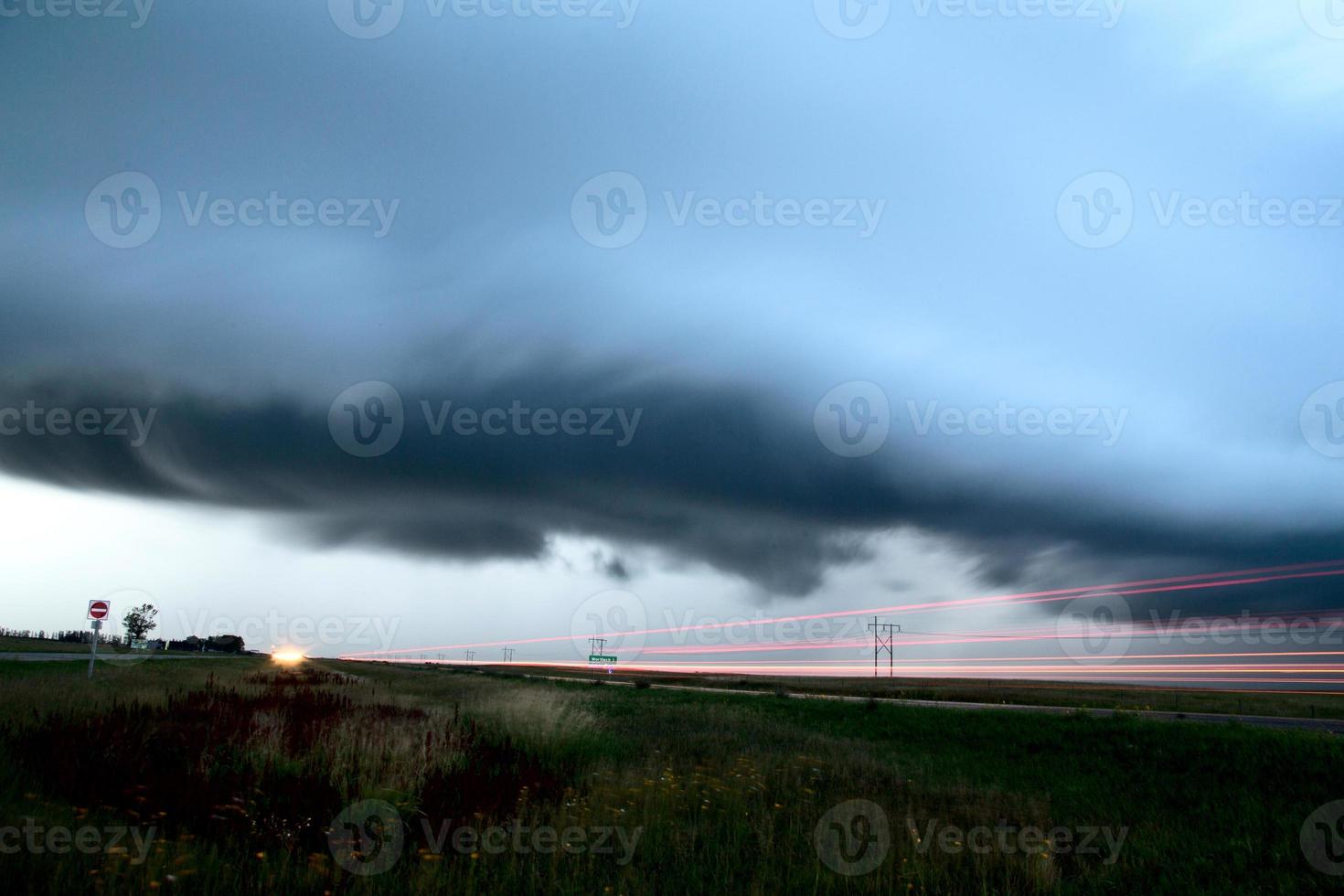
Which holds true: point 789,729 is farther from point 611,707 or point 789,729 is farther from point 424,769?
point 424,769

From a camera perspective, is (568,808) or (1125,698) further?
(1125,698)

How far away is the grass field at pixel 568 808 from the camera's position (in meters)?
7.00

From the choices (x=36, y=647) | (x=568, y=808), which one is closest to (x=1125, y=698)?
(x=568, y=808)

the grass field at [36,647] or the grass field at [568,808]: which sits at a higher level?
the grass field at [568,808]

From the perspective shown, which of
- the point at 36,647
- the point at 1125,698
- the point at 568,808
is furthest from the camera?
the point at 36,647

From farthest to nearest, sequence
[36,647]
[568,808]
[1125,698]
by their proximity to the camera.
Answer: [36,647], [1125,698], [568,808]

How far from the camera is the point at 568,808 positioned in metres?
9.84

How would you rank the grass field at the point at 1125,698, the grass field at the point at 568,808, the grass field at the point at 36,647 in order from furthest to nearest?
the grass field at the point at 36,647 → the grass field at the point at 1125,698 → the grass field at the point at 568,808

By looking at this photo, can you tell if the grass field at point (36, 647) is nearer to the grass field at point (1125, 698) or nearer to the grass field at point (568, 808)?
the grass field at point (1125, 698)

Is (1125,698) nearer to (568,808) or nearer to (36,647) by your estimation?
(568,808)

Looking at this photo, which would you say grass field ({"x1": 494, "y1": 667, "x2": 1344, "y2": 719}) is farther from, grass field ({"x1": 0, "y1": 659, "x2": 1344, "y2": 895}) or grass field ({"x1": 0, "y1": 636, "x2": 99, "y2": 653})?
grass field ({"x1": 0, "y1": 636, "x2": 99, "y2": 653})

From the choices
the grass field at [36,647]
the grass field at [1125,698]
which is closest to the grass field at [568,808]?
the grass field at [1125,698]

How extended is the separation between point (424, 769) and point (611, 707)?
20.8 m

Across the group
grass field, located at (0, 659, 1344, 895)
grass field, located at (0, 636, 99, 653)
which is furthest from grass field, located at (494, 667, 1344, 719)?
grass field, located at (0, 636, 99, 653)
